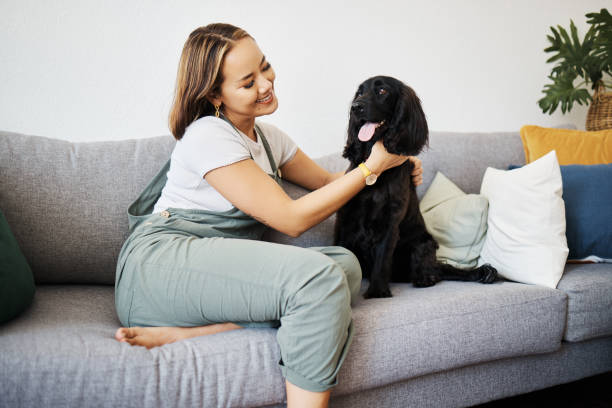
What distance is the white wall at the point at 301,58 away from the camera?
5.69 ft

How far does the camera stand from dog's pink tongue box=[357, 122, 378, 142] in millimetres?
1472

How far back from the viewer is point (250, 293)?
97cm

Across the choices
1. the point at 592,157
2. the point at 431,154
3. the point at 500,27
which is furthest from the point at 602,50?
the point at 431,154

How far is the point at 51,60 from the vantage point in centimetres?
174

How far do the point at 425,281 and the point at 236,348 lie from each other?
794 mm

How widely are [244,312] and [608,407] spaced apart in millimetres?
1412

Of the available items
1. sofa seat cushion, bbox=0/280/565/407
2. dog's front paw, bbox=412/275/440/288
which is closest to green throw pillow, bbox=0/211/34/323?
sofa seat cushion, bbox=0/280/565/407

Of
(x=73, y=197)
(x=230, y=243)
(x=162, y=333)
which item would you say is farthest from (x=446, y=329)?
(x=73, y=197)

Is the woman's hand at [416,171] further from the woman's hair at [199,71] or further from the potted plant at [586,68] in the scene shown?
the potted plant at [586,68]

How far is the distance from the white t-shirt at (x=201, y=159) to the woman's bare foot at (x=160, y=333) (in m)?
0.35

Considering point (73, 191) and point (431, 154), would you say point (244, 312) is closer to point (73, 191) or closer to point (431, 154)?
point (73, 191)

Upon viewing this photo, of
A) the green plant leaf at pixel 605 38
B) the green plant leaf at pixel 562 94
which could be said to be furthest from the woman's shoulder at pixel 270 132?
the green plant leaf at pixel 605 38

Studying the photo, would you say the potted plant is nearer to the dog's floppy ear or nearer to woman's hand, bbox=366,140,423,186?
the dog's floppy ear

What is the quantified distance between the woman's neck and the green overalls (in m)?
0.40
